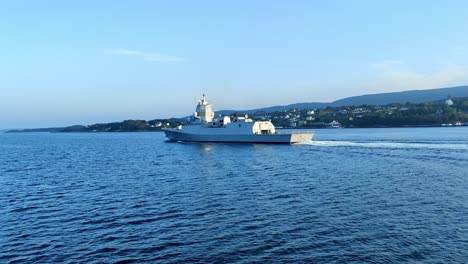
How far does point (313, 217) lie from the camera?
20922 millimetres

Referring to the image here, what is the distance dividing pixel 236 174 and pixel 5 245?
908 inches

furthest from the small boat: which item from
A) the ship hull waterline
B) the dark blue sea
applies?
the dark blue sea

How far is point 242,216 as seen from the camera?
21.6 metres

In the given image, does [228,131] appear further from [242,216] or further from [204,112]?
[242,216]

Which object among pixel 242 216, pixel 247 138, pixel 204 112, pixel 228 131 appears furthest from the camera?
pixel 204 112

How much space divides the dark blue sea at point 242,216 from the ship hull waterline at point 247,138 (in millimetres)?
37399

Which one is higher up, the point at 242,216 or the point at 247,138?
the point at 247,138

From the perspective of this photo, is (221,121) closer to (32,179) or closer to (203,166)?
(203,166)

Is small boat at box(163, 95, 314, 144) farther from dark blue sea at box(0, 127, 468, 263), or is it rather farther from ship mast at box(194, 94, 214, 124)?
dark blue sea at box(0, 127, 468, 263)

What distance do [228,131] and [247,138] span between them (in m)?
5.01

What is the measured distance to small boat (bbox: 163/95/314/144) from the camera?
7850 cm

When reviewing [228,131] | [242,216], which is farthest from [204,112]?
[242,216]

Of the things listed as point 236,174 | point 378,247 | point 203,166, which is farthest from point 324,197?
point 203,166

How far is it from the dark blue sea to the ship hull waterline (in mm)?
37399
